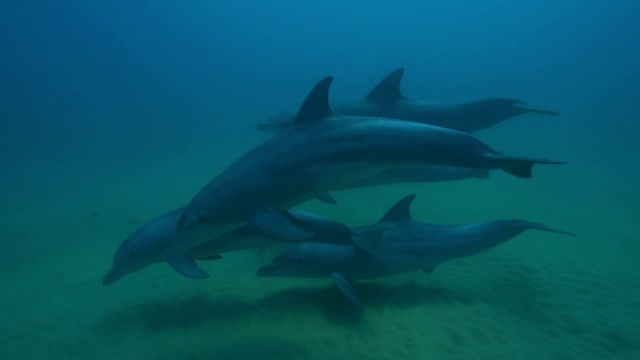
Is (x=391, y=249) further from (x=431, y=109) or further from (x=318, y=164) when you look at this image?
(x=431, y=109)

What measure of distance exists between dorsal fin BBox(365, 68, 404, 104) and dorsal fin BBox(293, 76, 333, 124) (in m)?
3.28

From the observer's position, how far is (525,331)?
5316 millimetres

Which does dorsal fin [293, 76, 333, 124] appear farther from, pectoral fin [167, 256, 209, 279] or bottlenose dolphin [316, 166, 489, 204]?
bottlenose dolphin [316, 166, 489, 204]

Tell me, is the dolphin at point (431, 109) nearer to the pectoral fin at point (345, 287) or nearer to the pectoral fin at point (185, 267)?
the pectoral fin at point (345, 287)

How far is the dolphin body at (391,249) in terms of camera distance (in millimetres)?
5609

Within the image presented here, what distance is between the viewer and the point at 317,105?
4180mm

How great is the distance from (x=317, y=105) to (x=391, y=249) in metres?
2.56

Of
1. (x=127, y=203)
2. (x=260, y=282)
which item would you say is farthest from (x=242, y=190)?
(x=127, y=203)

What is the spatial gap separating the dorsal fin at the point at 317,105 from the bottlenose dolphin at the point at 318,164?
23 cm

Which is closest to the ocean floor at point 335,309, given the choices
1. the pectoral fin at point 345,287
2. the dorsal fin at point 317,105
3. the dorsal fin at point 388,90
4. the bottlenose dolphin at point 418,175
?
the pectoral fin at point 345,287

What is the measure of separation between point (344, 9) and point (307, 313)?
12707cm

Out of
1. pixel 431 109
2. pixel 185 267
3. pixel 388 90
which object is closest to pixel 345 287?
pixel 185 267

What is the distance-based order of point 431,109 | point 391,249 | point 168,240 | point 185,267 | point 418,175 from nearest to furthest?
1. point 185,267
2. point 168,240
3. point 391,249
4. point 431,109
5. point 418,175

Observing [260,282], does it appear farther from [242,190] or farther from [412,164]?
[412,164]
